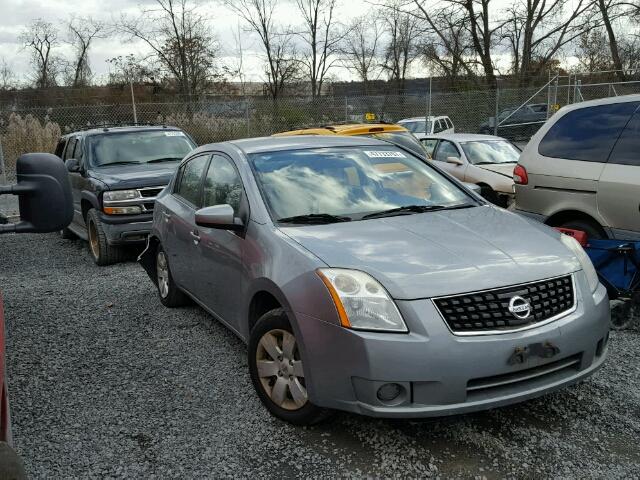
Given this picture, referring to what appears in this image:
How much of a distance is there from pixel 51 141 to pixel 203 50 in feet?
42.6

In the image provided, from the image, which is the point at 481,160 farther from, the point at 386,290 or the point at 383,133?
the point at 386,290

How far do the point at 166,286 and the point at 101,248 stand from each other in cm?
242

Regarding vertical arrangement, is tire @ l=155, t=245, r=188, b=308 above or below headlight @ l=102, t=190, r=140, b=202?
below

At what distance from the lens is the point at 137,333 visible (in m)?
5.10

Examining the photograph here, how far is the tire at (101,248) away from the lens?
300 inches

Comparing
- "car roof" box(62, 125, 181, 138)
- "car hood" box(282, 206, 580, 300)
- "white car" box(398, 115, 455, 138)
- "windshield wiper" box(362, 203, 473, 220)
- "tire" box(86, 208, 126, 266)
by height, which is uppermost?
"car roof" box(62, 125, 181, 138)

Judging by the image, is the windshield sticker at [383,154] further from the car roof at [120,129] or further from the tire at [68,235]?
the tire at [68,235]

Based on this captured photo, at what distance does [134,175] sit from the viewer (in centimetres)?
774

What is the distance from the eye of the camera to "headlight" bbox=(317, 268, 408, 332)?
9.29 feet

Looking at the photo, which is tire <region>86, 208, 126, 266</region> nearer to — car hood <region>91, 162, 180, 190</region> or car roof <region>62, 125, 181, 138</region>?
car hood <region>91, 162, 180, 190</region>

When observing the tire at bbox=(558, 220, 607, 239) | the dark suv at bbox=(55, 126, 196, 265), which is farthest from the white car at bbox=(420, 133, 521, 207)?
the dark suv at bbox=(55, 126, 196, 265)

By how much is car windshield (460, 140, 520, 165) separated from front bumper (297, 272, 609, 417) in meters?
8.27

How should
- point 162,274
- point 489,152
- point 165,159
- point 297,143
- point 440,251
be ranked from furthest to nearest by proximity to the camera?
point 489,152 → point 165,159 → point 162,274 → point 297,143 → point 440,251

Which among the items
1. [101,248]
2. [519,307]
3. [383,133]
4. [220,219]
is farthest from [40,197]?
[383,133]
